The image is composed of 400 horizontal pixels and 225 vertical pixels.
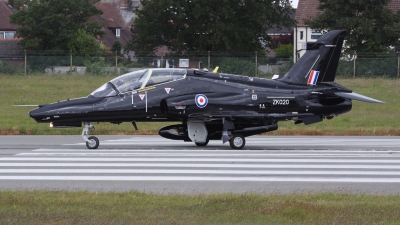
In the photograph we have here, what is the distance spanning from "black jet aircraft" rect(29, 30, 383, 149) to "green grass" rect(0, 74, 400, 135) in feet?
20.0

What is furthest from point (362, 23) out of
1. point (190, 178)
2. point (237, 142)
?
point (190, 178)

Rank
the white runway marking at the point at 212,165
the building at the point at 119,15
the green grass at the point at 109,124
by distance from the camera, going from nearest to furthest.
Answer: the white runway marking at the point at 212,165 < the green grass at the point at 109,124 < the building at the point at 119,15

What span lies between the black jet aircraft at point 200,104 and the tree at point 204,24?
30796 mm

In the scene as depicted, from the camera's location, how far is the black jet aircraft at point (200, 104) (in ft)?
54.3

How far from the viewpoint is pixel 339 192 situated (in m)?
10.4

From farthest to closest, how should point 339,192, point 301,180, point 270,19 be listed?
point 270,19
point 301,180
point 339,192

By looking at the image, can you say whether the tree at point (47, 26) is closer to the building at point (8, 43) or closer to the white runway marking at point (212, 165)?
the building at point (8, 43)

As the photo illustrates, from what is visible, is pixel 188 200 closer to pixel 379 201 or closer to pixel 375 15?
pixel 379 201

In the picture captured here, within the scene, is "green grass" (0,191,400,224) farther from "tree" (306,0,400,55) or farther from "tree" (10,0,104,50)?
"tree" (10,0,104,50)

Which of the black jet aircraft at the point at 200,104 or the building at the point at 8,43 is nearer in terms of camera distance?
the black jet aircraft at the point at 200,104

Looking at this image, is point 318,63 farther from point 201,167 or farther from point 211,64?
point 211,64

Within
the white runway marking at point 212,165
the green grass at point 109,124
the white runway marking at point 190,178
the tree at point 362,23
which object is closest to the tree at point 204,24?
the tree at point 362,23

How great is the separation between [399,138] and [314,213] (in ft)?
43.7

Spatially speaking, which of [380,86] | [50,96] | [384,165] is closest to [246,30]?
[380,86]
